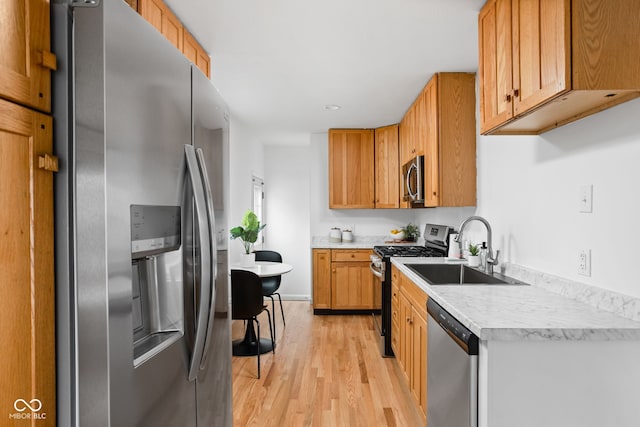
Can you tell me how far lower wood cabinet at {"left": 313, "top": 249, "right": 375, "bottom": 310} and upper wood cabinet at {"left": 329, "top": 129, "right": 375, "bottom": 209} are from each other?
26.3 inches

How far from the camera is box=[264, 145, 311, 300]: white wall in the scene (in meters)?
6.68

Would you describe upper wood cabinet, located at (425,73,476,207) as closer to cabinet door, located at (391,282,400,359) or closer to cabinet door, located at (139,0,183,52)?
cabinet door, located at (391,282,400,359)

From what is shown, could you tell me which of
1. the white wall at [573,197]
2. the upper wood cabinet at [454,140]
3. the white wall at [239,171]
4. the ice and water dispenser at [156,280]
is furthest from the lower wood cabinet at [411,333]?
the white wall at [239,171]

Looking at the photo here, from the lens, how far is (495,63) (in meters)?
2.03

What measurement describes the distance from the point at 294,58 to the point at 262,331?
2.95 m

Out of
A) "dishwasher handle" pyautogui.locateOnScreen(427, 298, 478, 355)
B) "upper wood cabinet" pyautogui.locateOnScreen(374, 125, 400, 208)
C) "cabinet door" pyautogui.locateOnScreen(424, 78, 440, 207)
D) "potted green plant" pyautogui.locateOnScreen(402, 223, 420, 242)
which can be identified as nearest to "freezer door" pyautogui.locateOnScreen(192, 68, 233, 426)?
"dishwasher handle" pyautogui.locateOnScreen(427, 298, 478, 355)

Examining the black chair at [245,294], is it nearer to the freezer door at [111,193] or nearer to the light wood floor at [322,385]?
the light wood floor at [322,385]

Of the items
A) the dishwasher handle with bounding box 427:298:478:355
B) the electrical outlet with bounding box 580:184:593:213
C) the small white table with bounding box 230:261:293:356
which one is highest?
the electrical outlet with bounding box 580:184:593:213

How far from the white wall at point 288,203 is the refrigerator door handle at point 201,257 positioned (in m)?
5.39

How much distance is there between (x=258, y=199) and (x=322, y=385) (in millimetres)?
3639

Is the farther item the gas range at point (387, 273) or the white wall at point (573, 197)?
the gas range at point (387, 273)

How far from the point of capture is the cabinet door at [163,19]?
195 cm

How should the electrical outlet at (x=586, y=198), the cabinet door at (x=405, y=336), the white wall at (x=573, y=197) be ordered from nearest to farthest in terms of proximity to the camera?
the white wall at (x=573, y=197) < the electrical outlet at (x=586, y=198) < the cabinet door at (x=405, y=336)

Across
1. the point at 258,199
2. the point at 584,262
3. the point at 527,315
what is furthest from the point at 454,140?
the point at 258,199
